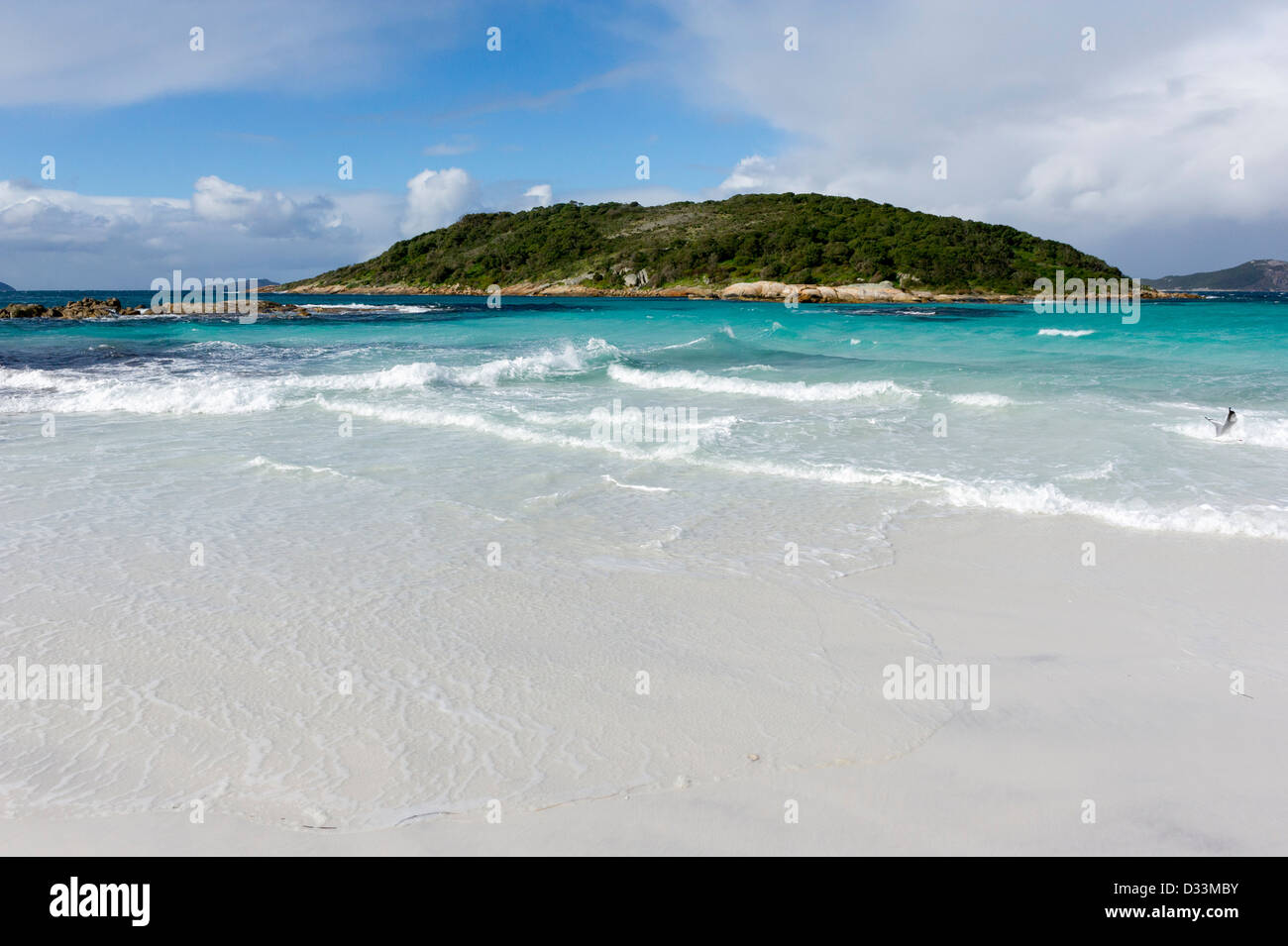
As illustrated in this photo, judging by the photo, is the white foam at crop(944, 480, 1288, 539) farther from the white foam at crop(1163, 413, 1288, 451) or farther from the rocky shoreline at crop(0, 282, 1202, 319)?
the rocky shoreline at crop(0, 282, 1202, 319)

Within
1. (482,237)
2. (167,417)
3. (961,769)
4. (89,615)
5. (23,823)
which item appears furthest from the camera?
(482,237)

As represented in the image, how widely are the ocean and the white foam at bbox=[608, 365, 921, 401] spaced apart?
0.75ft

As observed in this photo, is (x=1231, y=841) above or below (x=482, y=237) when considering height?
below

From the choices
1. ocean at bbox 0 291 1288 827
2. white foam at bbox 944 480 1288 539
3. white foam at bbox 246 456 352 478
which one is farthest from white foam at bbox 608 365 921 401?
white foam at bbox 246 456 352 478

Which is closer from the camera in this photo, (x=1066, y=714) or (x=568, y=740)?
(x=568, y=740)

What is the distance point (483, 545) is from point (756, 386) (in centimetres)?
1348

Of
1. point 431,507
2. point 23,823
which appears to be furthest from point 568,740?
point 431,507

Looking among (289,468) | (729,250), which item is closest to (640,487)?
(289,468)

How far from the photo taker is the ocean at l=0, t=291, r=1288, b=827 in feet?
13.7

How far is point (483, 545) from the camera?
768 cm
